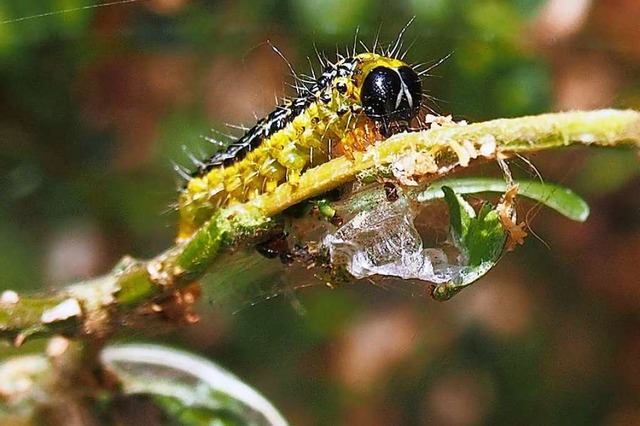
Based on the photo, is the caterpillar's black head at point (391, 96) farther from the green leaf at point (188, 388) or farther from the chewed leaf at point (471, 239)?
the green leaf at point (188, 388)

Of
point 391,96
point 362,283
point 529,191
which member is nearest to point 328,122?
point 391,96

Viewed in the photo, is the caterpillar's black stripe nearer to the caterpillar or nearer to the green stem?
the caterpillar

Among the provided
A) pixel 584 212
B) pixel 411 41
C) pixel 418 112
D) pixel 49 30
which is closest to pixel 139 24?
pixel 49 30

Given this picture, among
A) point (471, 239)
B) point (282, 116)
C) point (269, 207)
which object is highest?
point (282, 116)

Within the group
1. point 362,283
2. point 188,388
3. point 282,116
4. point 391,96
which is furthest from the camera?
point 362,283

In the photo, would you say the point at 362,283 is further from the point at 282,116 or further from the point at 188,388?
the point at 282,116

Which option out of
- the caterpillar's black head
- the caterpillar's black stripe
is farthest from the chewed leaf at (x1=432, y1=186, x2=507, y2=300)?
the caterpillar's black stripe

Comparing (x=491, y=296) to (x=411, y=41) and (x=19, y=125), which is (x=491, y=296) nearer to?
(x=411, y=41)
